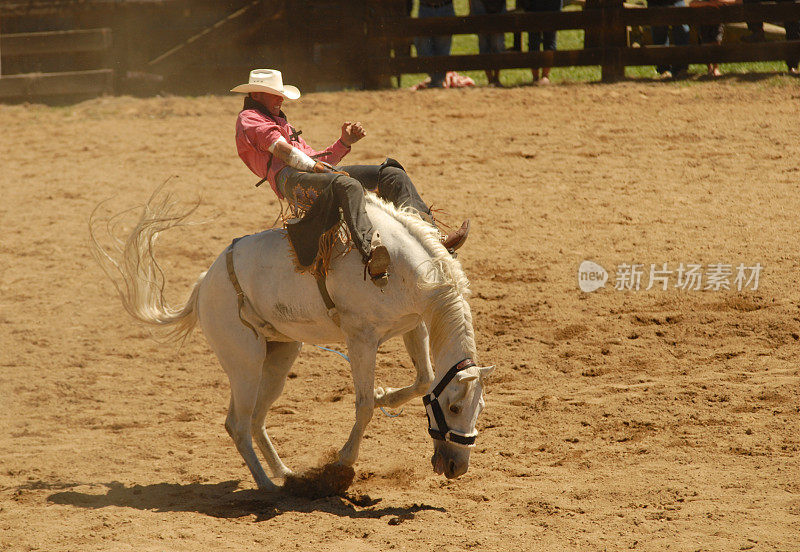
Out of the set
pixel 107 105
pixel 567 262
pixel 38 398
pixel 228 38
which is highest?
pixel 228 38

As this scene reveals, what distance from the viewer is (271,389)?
5.82m

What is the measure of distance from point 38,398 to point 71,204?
405 centimetres

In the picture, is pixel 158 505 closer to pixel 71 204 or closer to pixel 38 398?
pixel 38 398

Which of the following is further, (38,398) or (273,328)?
(38,398)

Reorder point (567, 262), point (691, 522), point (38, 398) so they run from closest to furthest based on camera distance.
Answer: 1. point (691, 522)
2. point (38, 398)
3. point (567, 262)

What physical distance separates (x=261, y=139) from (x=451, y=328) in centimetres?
168

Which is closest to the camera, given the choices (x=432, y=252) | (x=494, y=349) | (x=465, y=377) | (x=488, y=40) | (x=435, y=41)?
(x=465, y=377)

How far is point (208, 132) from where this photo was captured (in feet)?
40.3

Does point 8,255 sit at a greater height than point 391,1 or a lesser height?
lesser

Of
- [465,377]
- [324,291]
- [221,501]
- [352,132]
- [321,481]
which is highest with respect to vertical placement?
[352,132]

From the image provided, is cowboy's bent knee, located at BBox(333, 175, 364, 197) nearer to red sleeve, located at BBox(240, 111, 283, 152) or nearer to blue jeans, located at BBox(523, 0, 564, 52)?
red sleeve, located at BBox(240, 111, 283, 152)

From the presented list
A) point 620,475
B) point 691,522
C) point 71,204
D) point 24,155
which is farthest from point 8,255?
point 691,522
